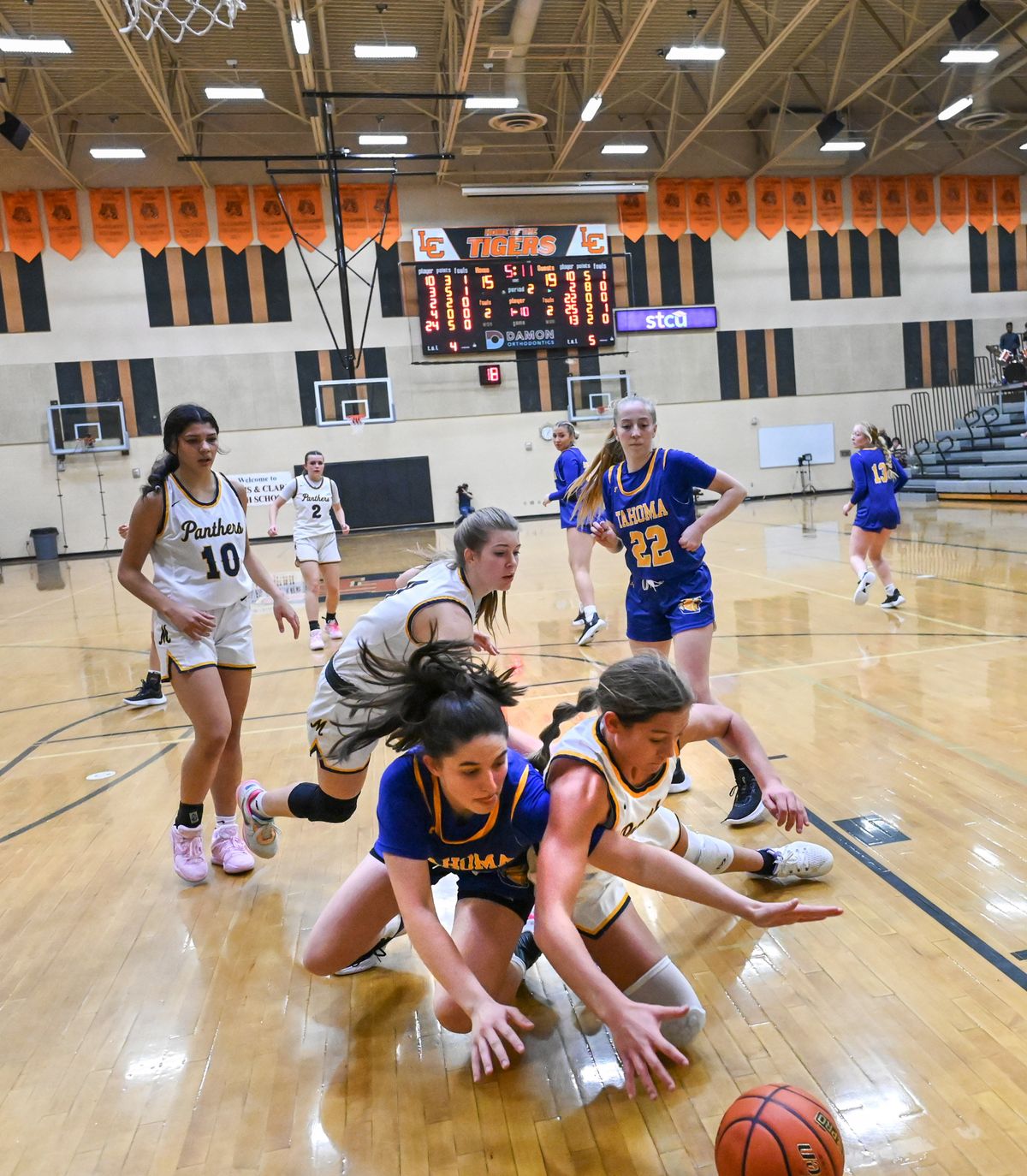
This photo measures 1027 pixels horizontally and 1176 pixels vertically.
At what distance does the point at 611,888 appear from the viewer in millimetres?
2475

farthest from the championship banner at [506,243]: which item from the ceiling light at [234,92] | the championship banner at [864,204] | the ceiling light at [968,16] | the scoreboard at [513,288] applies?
the ceiling light at [968,16]

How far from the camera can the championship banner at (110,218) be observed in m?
20.0

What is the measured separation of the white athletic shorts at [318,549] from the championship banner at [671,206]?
1658 centimetres

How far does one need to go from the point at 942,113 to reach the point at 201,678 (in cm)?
2020

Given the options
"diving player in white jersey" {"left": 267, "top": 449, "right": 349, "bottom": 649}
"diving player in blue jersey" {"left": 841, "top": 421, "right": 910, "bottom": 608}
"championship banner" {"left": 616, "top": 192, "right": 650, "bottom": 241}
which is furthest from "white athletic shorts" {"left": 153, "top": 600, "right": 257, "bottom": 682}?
"championship banner" {"left": 616, "top": 192, "right": 650, "bottom": 241}

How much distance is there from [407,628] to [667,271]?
69.1 feet

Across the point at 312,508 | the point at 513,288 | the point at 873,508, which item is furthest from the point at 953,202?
the point at 312,508

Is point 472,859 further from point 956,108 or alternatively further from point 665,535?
point 956,108

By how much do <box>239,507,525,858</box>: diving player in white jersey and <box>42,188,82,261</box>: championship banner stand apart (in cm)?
2034

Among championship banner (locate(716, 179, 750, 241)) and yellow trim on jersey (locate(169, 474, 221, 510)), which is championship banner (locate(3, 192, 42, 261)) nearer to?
championship banner (locate(716, 179, 750, 241))

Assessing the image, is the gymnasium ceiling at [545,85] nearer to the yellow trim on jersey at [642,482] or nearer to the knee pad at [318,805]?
the yellow trim on jersey at [642,482]

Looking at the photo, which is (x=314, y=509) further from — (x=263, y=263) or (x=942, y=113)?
(x=942, y=113)

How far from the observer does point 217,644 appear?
3.49 metres

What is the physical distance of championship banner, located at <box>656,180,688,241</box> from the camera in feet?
71.9
